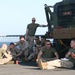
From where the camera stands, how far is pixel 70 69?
1149cm

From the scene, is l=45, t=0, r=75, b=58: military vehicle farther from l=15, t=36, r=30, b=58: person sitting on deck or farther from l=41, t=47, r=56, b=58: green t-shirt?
l=15, t=36, r=30, b=58: person sitting on deck

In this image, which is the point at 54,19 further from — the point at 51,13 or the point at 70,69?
the point at 70,69

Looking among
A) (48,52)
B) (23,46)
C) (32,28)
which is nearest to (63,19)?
(32,28)

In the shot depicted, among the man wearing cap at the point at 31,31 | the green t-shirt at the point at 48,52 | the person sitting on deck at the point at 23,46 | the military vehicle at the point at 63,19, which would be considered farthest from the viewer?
the man wearing cap at the point at 31,31

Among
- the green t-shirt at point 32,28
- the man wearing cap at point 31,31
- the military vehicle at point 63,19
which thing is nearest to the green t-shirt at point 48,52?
the military vehicle at point 63,19

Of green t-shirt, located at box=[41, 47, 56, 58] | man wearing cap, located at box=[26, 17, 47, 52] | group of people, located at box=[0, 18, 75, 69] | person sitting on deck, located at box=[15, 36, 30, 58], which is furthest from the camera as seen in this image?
man wearing cap, located at box=[26, 17, 47, 52]

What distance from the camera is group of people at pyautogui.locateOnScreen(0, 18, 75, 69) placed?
1172cm

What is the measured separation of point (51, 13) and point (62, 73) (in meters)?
5.74

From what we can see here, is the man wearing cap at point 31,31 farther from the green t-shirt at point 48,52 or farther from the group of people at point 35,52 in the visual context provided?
the green t-shirt at point 48,52

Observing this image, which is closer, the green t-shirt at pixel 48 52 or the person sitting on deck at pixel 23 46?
the green t-shirt at pixel 48 52

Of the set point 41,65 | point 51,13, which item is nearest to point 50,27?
point 51,13

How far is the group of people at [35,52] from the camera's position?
1172cm

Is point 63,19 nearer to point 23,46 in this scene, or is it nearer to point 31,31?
point 31,31

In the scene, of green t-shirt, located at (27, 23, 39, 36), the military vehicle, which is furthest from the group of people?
the military vehicle
